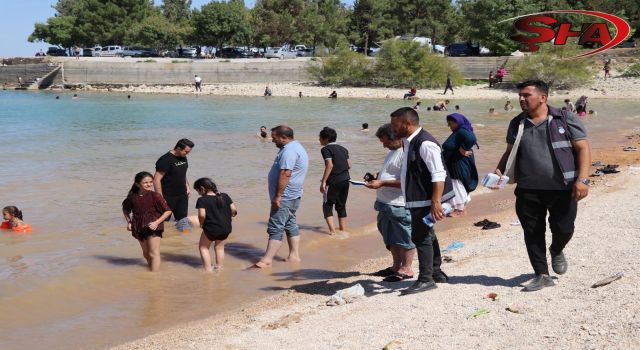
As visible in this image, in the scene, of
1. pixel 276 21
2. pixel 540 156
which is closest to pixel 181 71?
pixel 276 21

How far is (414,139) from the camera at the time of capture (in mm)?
5887

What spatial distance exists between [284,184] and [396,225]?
149 centimetres

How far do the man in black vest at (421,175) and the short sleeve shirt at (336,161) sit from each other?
365 centimetres

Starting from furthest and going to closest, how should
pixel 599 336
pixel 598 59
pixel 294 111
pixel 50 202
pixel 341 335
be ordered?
pixel 598 59
pixel 294 111
pixel 50 202
pixel 341 335
pixel 599 336

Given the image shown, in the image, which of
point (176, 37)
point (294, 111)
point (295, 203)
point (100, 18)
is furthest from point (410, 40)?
point (295, 203)

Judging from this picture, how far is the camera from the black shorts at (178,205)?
33.3 feet

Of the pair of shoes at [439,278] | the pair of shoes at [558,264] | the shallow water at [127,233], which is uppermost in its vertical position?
the pair of shoes at [558,264]

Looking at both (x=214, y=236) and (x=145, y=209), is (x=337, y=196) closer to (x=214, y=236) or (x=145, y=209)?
(x=214, y=236)

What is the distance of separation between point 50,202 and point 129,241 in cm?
430

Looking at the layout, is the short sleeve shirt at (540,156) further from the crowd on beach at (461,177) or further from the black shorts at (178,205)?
the black shorts at (178,205)

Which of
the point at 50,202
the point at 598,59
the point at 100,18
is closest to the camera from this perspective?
the point at 50,202

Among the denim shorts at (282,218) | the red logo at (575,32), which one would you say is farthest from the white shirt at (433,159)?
the red logo at (575,32)

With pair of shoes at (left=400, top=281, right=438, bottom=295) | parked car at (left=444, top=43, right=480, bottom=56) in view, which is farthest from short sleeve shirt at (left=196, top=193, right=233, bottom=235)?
parked car at (left=444, top=43, right=480, bottom=56)

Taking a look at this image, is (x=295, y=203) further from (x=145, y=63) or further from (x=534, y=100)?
(x=145, y=63)
